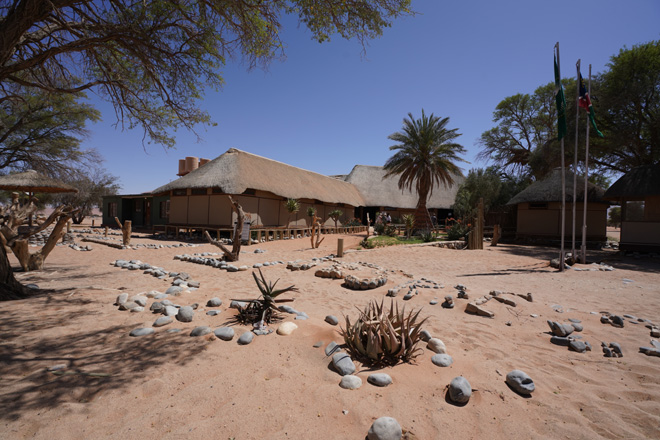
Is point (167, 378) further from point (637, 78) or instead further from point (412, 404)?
point (637, 78)

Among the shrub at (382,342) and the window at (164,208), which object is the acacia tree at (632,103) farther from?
the window at (164,208)

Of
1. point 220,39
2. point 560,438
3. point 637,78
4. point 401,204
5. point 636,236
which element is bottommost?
point 560,438

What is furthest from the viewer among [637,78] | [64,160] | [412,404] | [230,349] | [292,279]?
[64,160]

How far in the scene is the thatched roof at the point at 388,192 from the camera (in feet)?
97.5

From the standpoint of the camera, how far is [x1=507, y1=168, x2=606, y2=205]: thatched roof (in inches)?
714

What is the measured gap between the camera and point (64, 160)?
17.4 metres

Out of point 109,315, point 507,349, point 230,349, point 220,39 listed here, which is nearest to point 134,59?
point 220,39

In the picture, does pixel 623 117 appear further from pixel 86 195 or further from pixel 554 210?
pixel 86 195

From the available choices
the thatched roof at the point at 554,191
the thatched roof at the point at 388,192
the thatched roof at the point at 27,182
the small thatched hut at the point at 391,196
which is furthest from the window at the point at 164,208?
the thatched roof at the point at 554,191

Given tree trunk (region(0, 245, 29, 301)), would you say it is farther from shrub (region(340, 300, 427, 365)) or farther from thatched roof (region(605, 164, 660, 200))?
thatched roof (region(605, 164, 660, 200))

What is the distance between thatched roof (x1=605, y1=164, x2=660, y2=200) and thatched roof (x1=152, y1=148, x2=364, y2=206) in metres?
16.3

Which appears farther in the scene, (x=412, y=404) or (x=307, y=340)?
(x=307, y=340)

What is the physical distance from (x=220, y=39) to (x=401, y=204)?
26.0m

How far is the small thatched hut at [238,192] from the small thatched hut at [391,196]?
10113 millimetres
